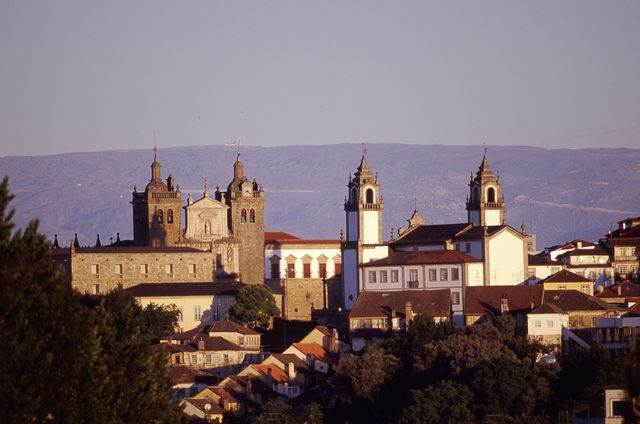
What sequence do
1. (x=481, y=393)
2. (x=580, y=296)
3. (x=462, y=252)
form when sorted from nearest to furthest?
(x=481, y=393)
(x=580, y=296)
(x=462, y=252)

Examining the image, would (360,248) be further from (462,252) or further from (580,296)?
(580,296)

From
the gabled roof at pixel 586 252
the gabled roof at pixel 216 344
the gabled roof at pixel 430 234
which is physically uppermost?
the gabled roof at pixel 430 234

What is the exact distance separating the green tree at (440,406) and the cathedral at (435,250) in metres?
16.6

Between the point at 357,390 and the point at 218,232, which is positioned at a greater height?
the point at 218,232

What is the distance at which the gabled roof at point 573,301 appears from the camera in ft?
289

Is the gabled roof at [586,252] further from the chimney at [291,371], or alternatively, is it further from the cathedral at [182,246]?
the chimney at [291,371]

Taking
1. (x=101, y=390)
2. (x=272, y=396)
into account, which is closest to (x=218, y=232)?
(x=272, y=396)

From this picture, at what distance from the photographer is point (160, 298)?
10412 centimetres

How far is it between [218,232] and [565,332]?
130 feet

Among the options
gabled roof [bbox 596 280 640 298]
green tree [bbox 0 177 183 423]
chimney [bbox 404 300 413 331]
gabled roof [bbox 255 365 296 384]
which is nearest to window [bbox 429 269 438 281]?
chimney [bbox 404 300 413 331]

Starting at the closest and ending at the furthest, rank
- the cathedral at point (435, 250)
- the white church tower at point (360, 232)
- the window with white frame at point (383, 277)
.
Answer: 1. the cathedral at point (435, 250)
2. the window with white frame at point (383, 277)
3. the white church tower at point (360, 232)

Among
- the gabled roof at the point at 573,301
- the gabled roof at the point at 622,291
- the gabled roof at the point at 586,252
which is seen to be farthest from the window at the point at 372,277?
the gabled roof at the point at 586,252

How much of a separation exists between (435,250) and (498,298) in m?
9.18

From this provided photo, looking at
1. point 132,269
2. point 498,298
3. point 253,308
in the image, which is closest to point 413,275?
point 498,298
